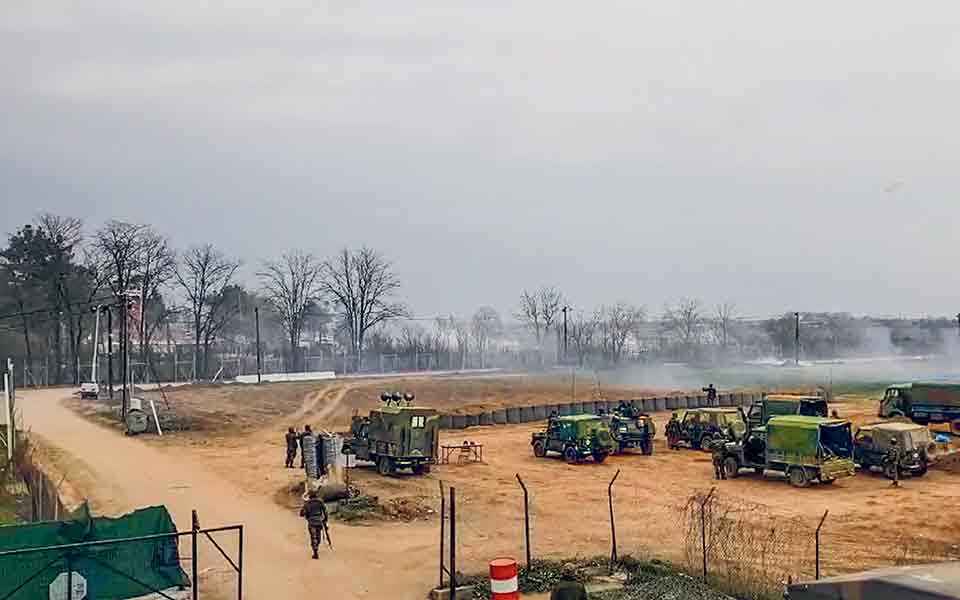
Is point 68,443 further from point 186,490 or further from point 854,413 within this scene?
point 854,413

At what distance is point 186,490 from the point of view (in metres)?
30.3

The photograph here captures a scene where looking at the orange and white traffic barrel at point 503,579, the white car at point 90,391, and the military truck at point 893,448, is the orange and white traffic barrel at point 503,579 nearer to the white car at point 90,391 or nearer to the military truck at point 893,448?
the military truck at point 893,448

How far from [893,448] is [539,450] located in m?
14.4

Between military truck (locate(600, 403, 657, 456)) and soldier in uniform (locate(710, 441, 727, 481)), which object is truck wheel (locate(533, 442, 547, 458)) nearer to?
military truck (locate(600, 403, 657, 456))

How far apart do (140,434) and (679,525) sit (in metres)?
30.3

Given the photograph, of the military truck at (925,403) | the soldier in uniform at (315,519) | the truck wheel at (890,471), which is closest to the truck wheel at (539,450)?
the truck wheel at (890,471)

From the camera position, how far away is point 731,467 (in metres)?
34.7

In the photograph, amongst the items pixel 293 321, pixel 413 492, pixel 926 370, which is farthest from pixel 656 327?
pixel 413 492

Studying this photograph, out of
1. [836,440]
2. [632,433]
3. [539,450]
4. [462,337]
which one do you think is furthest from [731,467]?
[462,337]

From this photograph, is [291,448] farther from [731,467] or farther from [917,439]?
[917,439]

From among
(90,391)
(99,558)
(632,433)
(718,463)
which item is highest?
(99,558)

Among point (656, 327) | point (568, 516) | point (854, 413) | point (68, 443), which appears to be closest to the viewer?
point (568, 516)

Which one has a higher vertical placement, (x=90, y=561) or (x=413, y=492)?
(x=90, y=561)

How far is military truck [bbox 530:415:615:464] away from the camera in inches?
1527
